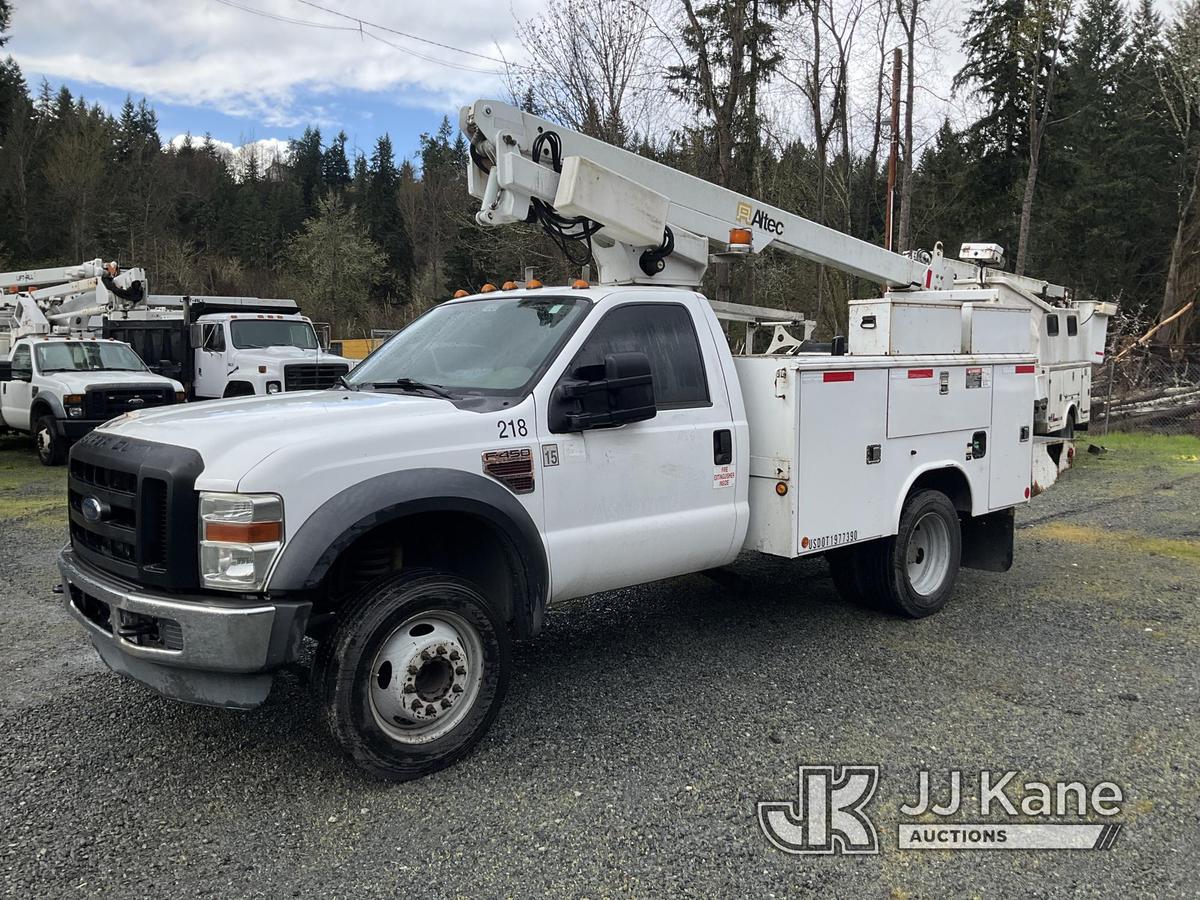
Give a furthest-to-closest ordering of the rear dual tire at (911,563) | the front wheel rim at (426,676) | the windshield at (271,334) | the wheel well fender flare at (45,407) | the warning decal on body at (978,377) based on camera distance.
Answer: the windshield at (271,334) → the wheel well fender flare at (45,407) → the warning decal on body at (978,377) → the rear dual tire at (911,563) → the front wheel rim at (426,676)

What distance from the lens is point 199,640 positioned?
3381 millimetres

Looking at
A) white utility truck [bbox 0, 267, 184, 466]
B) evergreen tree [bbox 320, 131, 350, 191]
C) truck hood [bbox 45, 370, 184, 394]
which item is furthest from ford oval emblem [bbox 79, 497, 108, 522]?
evergreen tree [bbox 320, 131, 350, 191]

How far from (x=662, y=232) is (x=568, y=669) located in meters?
2.60

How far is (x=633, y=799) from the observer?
3.66 meters

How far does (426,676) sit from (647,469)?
58.2 inches

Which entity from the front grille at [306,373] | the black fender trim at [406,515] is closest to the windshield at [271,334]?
the front grille at [306,373]

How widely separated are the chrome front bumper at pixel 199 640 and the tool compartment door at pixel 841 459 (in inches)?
112

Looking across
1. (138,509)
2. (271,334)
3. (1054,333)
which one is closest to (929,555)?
(138,509)

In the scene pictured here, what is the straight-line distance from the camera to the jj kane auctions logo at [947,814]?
3.41 metres

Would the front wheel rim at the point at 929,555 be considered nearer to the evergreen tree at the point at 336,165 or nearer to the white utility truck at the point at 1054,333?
the white utility truck at the point at 1054,333

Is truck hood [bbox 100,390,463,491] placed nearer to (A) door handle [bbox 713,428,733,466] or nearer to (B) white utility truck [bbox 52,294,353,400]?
(A) door handle [bbox 713,428,733,466]

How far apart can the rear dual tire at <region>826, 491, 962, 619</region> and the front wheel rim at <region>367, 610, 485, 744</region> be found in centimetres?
296

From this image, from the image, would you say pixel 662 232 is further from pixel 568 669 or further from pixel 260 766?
pixel 260 766

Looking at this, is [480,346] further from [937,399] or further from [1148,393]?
[1148,393]
